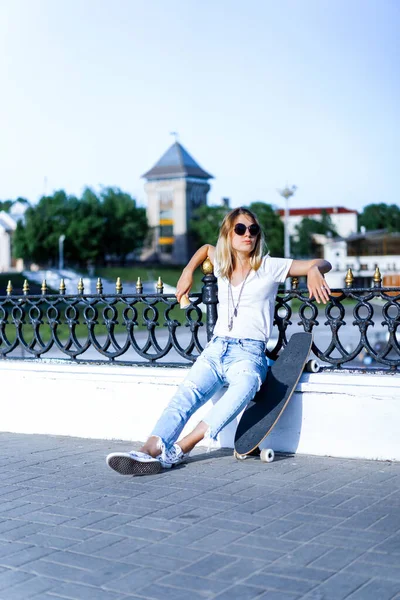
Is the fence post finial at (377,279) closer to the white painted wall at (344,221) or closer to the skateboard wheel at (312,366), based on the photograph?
the skateboard wheel at (312,366)

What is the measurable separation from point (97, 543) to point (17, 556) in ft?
1.24

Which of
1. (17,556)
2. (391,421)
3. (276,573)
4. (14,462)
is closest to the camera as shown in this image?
(276,573)

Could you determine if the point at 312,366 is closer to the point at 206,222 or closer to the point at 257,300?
the point at 257,300

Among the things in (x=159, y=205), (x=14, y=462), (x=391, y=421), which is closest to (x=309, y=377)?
(x=391, y=421)

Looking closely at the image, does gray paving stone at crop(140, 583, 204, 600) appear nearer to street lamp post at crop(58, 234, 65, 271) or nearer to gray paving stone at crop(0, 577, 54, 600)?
gray paving stone at crop(0, 577, 54, 600)

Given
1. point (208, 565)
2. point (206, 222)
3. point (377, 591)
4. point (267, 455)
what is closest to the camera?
point (377, 591)

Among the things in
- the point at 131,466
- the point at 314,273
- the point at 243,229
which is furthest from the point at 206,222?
the point at 131,466

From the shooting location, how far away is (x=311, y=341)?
5906mm

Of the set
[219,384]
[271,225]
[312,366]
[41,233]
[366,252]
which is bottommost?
[219,384]

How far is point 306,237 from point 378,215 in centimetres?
3176

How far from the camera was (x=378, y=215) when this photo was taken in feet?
555

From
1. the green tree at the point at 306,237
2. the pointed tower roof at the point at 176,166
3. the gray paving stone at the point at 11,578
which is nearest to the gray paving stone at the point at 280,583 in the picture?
the gray paving stone at the point at 11,578

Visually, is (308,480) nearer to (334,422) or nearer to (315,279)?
(334,422)

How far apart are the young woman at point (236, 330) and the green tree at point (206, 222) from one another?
12429cm
